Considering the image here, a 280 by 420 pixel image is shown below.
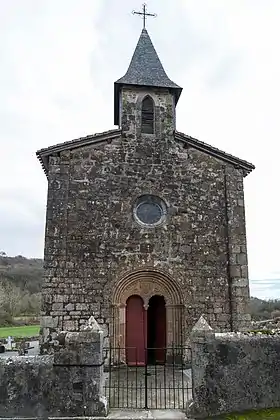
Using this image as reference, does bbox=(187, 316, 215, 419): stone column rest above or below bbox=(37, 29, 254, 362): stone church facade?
below

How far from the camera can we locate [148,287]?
1320 cm

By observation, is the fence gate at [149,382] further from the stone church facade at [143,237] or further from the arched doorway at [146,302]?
the stone church facade at [143,237]

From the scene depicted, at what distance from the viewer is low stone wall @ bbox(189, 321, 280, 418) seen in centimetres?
675

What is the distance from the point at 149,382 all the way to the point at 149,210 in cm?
566

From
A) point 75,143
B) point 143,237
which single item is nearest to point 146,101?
point 75,143

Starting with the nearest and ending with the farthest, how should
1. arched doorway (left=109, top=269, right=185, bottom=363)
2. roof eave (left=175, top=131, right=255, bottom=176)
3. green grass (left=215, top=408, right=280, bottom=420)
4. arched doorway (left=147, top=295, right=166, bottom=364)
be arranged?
green grass (left=215, top=408, right=280, bottom=420)
arched doorway (left=109, top=269, right=185, bottom=363)
arched doorway (left=147, top=295, right=166, bottom=364)
roof eave (left=175, top=131, right=255, bottom=176)

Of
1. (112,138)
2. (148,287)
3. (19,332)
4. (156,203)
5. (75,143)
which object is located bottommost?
(19,332)

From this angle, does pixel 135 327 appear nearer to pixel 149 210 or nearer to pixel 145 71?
pixel 149 210

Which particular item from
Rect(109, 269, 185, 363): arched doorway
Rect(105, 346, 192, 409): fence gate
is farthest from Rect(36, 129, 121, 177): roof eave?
Rect(105, 346, 192, 409): fence gate

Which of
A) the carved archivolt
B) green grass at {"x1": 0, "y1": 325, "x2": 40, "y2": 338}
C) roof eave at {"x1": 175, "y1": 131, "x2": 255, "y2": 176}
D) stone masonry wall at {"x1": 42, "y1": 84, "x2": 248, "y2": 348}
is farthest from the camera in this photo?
green grass at {"x1": 0, "y1": 325, "x2": 40, "y2": 338}

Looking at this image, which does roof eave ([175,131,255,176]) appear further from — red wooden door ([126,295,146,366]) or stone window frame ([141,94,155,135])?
red wooden door ([126,295,146,366])

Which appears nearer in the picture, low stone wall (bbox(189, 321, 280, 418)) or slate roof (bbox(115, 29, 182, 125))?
low stone wall (bbox(189, 321, 280, 418))

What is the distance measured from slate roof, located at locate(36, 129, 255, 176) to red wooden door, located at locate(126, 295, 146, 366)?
5476mm

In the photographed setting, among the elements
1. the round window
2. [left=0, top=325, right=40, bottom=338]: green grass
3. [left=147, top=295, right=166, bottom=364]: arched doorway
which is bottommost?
[left=0, top=325, right=40, bottom=338]: green grass
